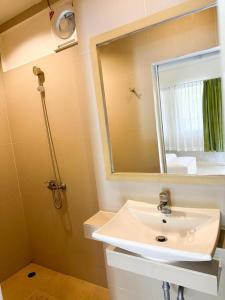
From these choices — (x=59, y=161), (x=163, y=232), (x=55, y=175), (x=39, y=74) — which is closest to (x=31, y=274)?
(x=55, y=175)

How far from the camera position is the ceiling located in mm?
1818

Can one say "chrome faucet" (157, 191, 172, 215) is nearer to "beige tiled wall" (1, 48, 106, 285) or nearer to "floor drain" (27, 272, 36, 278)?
"beige tiled wall" (1, 48, 106, 285)

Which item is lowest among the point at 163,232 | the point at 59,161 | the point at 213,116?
the point at 163,232

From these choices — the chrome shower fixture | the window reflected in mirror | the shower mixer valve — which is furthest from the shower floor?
the window reflected in mirror

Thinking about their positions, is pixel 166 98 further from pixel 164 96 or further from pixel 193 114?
pixel 193 114

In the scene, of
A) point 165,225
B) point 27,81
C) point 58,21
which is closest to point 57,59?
point 58,21

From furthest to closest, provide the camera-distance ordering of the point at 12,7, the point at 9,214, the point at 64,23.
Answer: the point at 9,214, the point at 12,7, the point at 64,23

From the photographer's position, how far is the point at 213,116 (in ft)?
3.91

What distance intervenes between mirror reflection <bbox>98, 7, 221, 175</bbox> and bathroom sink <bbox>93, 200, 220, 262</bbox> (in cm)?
24

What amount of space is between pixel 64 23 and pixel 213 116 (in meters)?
1.33

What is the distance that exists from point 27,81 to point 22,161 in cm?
80

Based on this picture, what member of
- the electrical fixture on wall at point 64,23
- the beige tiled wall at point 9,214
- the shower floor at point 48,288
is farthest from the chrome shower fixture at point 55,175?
the shower floor at point 48,288

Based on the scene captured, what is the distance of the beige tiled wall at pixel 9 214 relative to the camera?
7.35 feet

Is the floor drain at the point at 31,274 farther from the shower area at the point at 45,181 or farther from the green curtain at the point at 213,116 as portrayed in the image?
the green curtain at the point at 213,116
